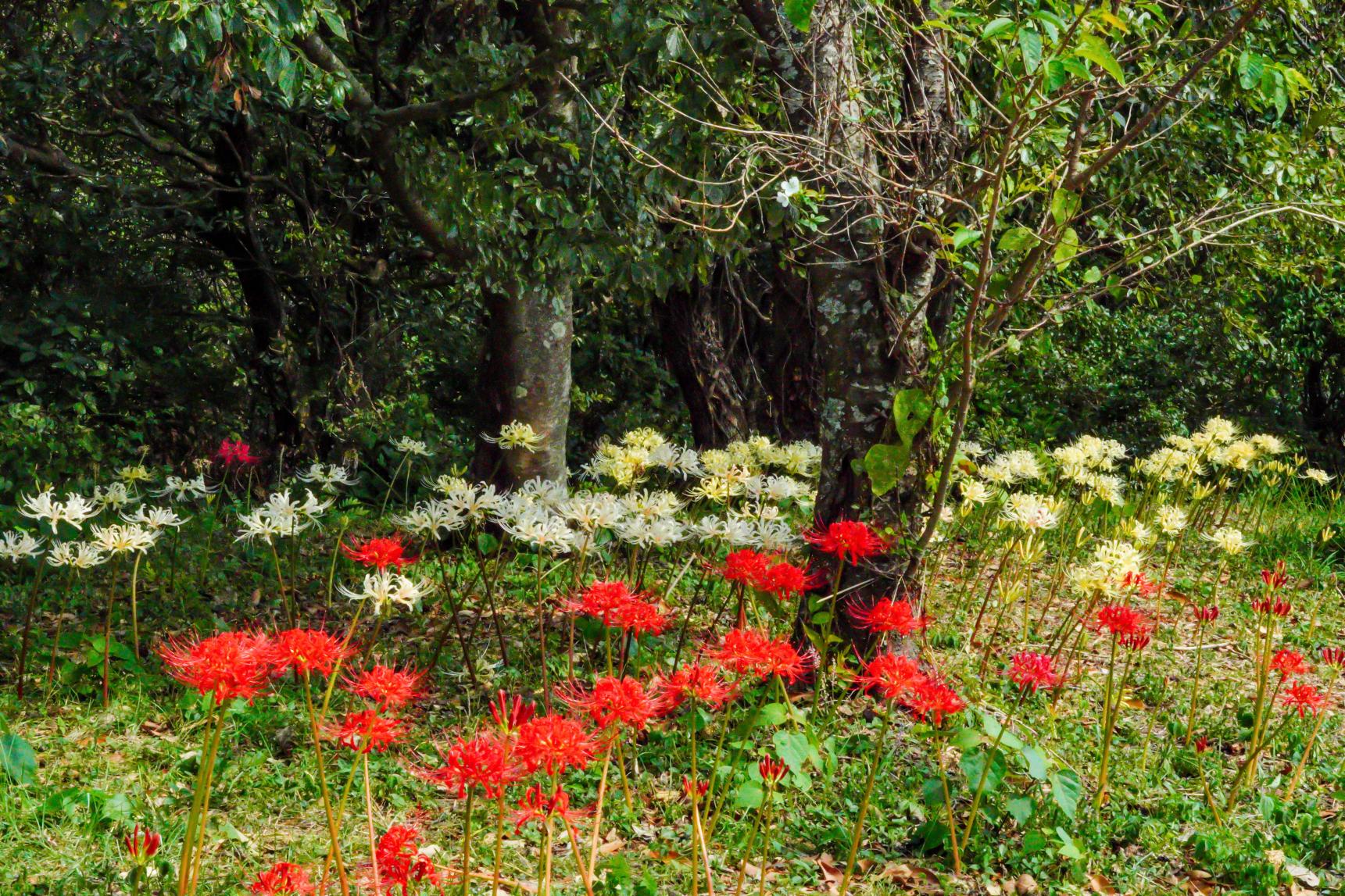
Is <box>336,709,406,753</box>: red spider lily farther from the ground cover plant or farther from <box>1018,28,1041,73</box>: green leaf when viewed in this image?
<box>1018,28,1041,73</box>: green leaf

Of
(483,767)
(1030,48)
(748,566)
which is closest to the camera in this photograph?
(483,767)

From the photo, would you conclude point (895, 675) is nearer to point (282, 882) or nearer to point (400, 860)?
point (400, 860)

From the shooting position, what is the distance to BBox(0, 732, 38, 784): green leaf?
117 inches

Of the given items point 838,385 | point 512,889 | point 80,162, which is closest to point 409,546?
point 838,385

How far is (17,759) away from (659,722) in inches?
70.5

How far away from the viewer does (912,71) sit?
371 centimetres

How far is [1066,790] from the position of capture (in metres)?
2.75

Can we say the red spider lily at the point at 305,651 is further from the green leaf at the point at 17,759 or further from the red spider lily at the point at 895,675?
the green leaf at the point at 17,759

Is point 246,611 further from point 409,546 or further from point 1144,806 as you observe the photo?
point 1144,806

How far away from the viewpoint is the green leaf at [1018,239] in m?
3.22

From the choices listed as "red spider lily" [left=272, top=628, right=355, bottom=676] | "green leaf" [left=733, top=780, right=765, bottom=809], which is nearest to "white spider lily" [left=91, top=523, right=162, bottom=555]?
"red spider lily" [left=272, top=628, right=355, bottom=676]

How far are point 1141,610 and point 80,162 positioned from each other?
23.9 feet

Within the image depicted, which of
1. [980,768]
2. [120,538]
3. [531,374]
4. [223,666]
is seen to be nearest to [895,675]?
[980,768]

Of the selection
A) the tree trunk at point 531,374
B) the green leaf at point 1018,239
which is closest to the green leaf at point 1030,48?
the green leaf at point 1018,239
